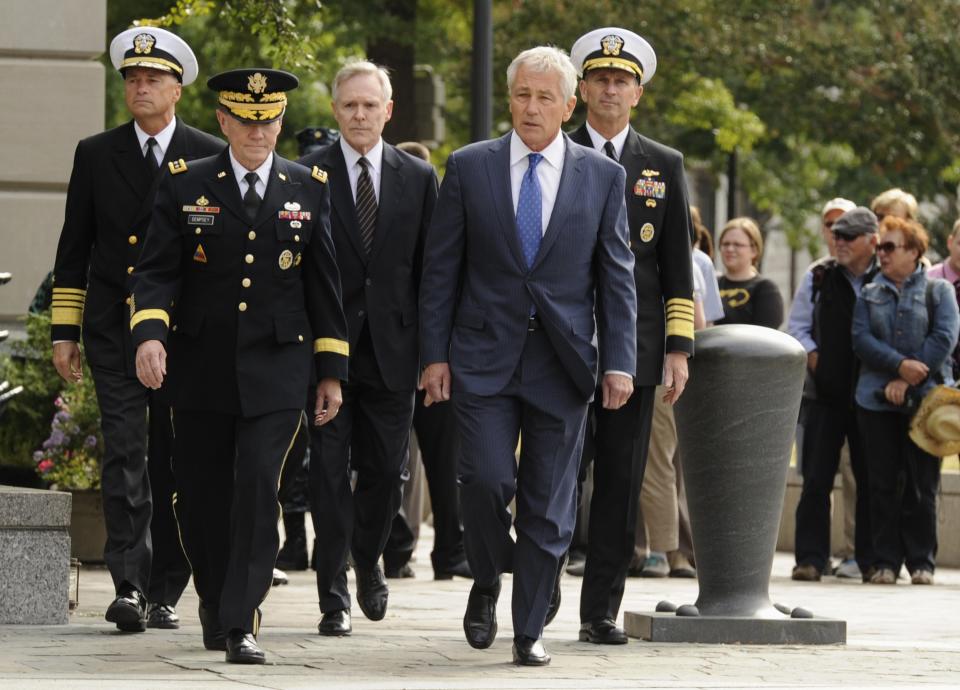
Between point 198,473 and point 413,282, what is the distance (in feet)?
4.92

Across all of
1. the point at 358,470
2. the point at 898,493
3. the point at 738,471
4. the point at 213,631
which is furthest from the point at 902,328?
the point at 213,631

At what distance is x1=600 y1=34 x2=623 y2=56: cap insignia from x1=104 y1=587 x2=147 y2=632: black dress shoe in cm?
266

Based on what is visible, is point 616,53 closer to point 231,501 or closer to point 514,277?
point 514,277

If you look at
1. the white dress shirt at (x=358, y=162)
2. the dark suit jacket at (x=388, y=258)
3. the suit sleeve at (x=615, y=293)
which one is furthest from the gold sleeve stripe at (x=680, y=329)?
the white dress shirt at (x=358, y=162)

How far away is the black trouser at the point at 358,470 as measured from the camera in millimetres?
8656

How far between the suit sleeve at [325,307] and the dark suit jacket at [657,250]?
1.19m

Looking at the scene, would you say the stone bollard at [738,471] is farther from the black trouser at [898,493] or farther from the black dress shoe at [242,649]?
the black trouser at [898,493]

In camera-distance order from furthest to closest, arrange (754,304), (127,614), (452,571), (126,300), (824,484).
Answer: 1. (754,304)
2. (824,484)
3. (452,571)
4. (126,300)
5. (127,614)

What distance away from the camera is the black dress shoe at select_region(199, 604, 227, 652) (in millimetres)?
7820

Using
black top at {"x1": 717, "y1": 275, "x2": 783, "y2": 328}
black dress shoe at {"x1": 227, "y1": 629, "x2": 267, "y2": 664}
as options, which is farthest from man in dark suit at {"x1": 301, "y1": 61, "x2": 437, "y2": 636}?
black top at {"x1": 717, "y1": 275, "x2": 783, "y2": 328}

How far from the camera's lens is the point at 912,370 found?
40.2 ft

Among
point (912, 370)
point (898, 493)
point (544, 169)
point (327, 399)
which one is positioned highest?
point (544, 169)

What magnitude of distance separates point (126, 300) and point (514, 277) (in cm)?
173

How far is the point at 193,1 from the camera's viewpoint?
12.3 meters
